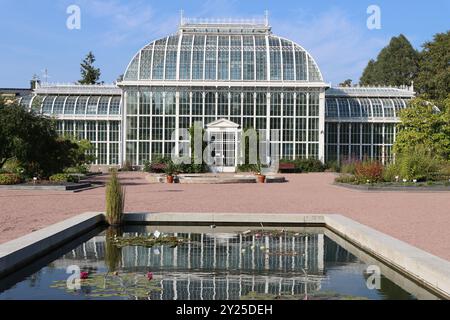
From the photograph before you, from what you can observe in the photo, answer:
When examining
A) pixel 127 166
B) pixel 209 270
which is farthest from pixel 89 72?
pixel 209 270

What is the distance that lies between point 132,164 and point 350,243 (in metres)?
43.3

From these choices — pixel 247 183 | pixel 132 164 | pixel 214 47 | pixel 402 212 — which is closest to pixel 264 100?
pixel 214 47

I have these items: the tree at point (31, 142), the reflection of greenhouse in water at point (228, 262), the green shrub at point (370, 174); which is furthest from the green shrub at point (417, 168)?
the reflection of greenhouse in water at point (228, 262)

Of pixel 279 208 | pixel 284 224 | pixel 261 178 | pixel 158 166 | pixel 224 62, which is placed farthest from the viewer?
pixel 224 62

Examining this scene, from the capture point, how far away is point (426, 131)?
43375 millimetres

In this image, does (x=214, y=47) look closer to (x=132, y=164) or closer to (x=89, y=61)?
(x=132, y=164)

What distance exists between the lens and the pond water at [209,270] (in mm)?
7688

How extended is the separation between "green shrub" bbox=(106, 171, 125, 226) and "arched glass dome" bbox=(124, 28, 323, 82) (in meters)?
40.0

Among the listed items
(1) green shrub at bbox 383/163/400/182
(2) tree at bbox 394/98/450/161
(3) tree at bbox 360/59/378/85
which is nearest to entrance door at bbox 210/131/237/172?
(2) tree at bbox 394/98/450/161

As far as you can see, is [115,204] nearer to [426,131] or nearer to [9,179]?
[9,179]

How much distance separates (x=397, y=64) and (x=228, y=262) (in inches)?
3031

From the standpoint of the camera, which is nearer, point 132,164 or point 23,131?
point 23,131

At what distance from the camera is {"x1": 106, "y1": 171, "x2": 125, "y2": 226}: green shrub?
13.7 metres
